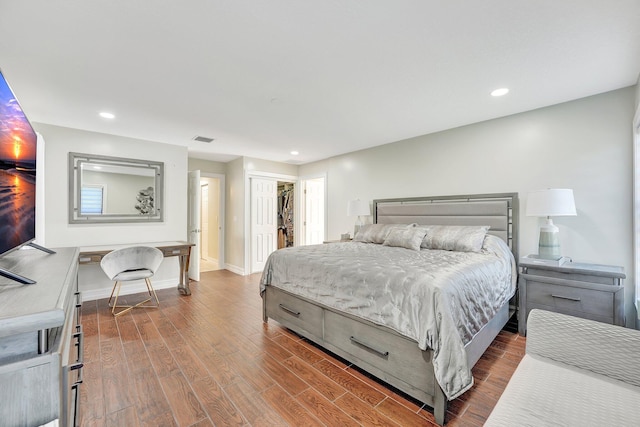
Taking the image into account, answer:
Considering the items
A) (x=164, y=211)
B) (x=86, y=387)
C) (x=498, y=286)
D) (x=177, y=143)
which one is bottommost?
(x=86, y=387)

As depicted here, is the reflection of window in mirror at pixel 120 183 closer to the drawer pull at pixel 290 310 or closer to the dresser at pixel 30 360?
the drawer pull at pixel 290 310

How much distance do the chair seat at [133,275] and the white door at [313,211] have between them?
3.51 metres

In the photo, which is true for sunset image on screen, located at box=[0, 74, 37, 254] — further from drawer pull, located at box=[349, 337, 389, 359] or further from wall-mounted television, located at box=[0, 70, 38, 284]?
drawer pull, located at box=[349, 337, 389, 359]

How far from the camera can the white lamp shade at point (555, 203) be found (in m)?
2.65

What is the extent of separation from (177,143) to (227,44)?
319 cm

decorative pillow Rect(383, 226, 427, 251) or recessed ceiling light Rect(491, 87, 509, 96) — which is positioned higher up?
recessed ceiling light Rect(491, 87, 509, 96)

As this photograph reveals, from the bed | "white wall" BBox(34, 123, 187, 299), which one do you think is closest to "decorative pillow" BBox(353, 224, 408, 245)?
the bed

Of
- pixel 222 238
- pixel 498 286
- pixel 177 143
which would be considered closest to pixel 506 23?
pixel 498 286

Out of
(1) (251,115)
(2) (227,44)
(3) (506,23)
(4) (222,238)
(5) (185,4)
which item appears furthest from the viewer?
(4) (222,238)

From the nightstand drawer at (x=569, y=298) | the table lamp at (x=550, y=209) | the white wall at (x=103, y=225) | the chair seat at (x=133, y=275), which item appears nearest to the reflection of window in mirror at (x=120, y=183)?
the white wall at (x=103, y=225)

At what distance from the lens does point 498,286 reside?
2.52 metres

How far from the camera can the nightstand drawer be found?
238cm

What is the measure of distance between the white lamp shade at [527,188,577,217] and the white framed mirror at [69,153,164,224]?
5181 mm

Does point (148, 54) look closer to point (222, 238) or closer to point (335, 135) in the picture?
point (335, 135)
